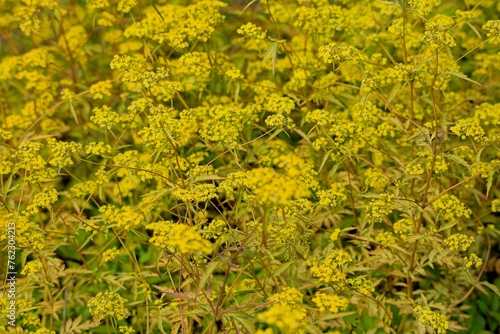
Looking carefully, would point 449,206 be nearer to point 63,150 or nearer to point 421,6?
point 421,6

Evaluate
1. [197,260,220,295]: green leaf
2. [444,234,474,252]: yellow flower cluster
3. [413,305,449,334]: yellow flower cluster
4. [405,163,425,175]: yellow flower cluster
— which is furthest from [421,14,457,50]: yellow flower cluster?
[197,260,220,295]: green leaf

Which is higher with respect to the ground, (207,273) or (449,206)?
(207,273)

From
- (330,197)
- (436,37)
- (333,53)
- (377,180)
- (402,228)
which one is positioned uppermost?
(436,37)

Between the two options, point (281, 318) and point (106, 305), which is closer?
point (281, 318)

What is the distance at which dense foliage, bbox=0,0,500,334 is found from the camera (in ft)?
13.9

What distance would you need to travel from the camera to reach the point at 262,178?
11.4ft

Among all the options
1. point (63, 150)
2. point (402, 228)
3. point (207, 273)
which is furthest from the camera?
point (402, 228)

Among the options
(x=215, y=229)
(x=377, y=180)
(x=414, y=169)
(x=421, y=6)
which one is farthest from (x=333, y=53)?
(x=215, y=229)

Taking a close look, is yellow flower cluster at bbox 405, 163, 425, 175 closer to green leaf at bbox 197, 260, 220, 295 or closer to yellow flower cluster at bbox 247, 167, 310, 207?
yellow flower cluster at bbox 247, 167, 310, 207

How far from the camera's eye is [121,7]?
544 cm

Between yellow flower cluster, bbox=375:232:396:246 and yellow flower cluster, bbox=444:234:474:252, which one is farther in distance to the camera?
yellow flower cluster, bbox=375:232:396:246

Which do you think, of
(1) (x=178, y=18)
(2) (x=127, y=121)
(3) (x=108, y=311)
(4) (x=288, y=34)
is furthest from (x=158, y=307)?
(4) (x=288, y=34)

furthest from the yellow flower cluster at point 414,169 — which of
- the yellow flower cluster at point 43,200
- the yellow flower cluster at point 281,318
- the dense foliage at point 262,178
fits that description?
the yellow flower cluster at point 43,200

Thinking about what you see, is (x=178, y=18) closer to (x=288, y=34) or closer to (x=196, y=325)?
(x=288, y=34)
